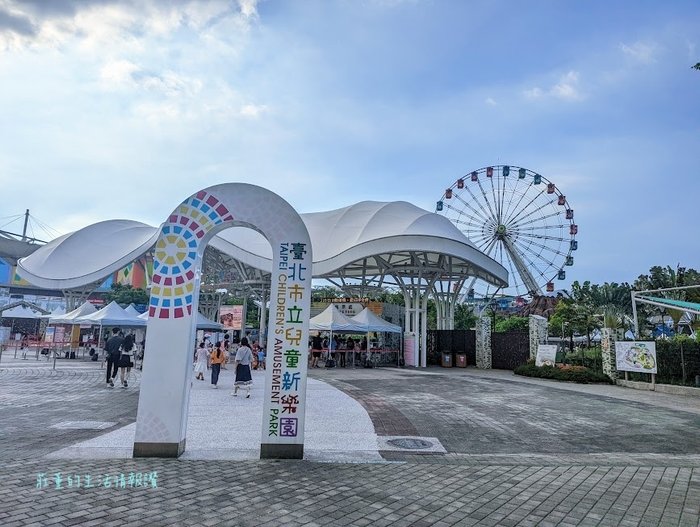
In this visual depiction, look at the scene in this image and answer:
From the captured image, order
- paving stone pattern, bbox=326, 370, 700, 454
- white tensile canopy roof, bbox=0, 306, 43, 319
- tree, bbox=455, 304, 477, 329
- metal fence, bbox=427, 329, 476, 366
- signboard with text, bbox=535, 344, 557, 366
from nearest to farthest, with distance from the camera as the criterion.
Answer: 1. paving stone pattern, bbox=326, 370, 700, 454
2. signboard with text, bbox=535, 344, 557, 366
3. metal fence, bbox=427, 329, 476, 366
4. white tensile canopy roof, bbox=0, 306, 43, 319
5. tree, bbox=455, 304, 477, 329

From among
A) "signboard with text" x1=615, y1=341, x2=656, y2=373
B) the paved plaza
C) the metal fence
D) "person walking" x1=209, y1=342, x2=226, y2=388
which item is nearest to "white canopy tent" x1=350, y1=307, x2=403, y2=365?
the metal fence

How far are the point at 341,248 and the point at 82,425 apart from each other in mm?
21450

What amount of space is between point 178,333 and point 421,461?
377 centimetres

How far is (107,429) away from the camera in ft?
26.1

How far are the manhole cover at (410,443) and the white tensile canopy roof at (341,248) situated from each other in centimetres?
1752

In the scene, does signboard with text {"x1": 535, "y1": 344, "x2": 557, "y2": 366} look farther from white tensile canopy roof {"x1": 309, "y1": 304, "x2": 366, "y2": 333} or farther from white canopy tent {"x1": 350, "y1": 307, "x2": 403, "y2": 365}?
white tensile canopy roof {"x1": 309, "y1": 304, "x2": 366, "y2": 333}

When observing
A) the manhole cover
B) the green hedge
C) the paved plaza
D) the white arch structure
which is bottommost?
the manhole cover

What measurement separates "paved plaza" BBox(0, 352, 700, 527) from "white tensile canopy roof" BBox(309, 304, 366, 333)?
11363mm

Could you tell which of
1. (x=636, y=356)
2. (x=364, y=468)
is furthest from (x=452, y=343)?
(x=364, y=468)

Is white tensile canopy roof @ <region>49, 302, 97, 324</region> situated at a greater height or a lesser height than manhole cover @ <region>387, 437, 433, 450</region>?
greater

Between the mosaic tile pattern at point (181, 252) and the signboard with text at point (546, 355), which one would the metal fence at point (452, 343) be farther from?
the mosaic tile pattern at point (181, 252)

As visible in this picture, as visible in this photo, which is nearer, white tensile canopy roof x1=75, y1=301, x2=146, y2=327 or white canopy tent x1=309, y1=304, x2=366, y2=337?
white canopy tent x1=309, y1=304, x2=366, y2=337

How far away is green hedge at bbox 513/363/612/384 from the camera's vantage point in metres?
18.8

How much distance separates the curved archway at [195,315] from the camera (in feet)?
20.4
